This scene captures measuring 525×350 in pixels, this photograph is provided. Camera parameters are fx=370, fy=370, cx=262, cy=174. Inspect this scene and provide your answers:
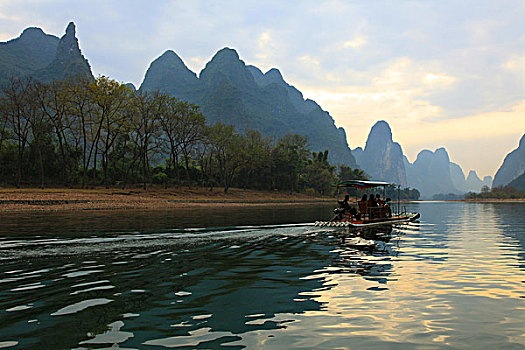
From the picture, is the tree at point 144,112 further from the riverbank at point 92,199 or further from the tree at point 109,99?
the riverbank at point 92,199

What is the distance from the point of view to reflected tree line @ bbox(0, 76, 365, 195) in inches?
2229

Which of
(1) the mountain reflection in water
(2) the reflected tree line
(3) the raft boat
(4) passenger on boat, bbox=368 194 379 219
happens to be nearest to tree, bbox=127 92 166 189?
(2) the reflected tree line

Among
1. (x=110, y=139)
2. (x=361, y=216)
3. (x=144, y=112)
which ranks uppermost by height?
(x=144, y=112)

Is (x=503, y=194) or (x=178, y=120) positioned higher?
(x=178, y=120)

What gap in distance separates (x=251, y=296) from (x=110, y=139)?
73.7 meters

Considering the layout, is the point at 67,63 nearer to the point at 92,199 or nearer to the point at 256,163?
the point at 256,163

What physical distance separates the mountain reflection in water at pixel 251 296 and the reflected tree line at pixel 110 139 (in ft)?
153

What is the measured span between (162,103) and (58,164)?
2104 centimetres

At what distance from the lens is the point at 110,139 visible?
246ft

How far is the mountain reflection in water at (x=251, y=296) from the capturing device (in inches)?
249

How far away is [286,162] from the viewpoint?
10056 cm

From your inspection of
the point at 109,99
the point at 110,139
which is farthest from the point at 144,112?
the point at 110,139

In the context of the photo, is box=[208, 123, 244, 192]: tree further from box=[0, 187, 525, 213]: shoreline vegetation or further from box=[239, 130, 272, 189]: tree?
box=[0, 187, 525, 213]: shoreline vegetation

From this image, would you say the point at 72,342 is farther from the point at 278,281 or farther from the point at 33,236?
the point at 33,236
